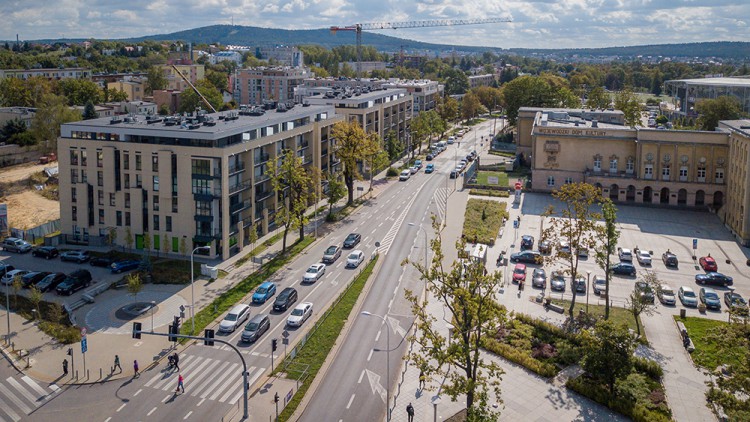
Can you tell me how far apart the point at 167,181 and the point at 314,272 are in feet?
57.6

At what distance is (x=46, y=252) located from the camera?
61.5m

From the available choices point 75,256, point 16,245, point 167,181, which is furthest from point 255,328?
point 16,245

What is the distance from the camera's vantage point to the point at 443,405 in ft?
117

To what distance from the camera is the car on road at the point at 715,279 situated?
179 feet

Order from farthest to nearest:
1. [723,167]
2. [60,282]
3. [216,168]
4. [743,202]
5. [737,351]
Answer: [723,167], [743,202], [216,168], [60,282], [737,351]

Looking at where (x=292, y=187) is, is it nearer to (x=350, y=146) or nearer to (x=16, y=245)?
(x=350, y=146)

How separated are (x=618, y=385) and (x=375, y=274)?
1026 inches

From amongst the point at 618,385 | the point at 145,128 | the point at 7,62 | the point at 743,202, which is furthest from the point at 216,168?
the point at 7,62

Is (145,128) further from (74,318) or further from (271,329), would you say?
(271,329)

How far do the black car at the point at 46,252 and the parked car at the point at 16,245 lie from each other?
2039mm

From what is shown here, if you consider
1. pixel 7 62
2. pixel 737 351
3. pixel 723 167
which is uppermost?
pixel 7 62

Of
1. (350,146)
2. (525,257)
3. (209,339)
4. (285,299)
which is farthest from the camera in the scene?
(350,146)

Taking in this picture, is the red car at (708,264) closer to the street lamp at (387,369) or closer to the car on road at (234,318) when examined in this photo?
the street lamp at (387,369)

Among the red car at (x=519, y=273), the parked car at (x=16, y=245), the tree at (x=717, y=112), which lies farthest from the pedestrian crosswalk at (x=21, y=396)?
the tree at (x=717, y=112)
